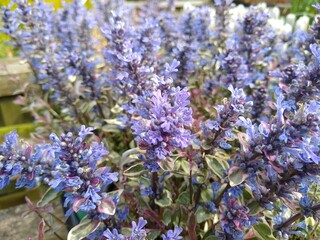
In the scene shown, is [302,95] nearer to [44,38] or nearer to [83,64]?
[83,64]

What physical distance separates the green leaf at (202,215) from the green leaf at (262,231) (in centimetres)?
16

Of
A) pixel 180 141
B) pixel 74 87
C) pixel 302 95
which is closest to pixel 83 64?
pixel 74 87

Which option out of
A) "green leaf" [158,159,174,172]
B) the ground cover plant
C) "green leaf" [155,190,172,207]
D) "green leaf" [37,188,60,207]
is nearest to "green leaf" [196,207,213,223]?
the ground cover plant

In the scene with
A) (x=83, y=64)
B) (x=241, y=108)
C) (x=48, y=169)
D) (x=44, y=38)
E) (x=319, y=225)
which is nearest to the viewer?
(x=241, y=108)

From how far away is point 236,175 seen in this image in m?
1.03

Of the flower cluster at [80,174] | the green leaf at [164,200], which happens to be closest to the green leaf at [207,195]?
the green leaf at [164,200]

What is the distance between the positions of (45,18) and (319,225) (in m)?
1.67

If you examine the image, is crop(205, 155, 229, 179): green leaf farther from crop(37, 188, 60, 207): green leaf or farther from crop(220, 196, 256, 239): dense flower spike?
crop(37, 188, 60, 207): green leaf

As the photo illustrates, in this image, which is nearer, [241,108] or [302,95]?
[241,108]

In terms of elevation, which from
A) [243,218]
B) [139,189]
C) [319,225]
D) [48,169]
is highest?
[48,169]

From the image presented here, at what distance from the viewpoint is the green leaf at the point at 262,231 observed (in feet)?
3.64

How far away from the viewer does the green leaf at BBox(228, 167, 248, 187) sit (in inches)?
39.5

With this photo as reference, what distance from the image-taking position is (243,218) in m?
1.07

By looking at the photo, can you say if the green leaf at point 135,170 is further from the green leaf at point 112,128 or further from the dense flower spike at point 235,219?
the green leaf at point 112,128
